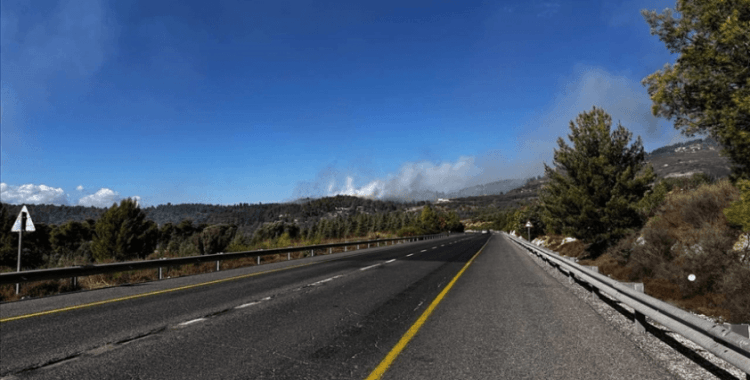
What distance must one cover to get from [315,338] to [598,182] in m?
21.2

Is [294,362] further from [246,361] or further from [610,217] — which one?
[610,217]

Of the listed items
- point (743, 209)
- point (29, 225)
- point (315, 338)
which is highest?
point (29, 225)

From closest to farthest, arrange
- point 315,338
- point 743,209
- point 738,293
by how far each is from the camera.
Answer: point 315,338
point 738,293
point 743,209

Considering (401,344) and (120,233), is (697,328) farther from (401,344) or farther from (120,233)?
(120,233)

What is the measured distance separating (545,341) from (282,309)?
4678mm

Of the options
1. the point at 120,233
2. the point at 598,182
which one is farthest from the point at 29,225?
the point at 120,233

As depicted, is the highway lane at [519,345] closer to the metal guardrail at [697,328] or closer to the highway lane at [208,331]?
the metal guardrail at [697,328]

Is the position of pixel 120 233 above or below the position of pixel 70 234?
below

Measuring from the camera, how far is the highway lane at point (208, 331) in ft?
14.2

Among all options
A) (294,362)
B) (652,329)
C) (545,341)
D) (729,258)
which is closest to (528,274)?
(729,258)

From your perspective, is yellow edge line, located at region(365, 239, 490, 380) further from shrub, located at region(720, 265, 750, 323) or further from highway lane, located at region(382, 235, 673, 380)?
shrub, located at region(720, 265, 750, 323)

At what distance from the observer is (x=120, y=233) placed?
5178 cm

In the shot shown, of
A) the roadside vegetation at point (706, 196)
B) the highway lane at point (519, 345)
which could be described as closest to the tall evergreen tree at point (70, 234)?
the highway lane at point (519, 345)

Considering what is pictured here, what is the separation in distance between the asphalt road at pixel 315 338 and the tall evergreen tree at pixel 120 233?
4942cm
